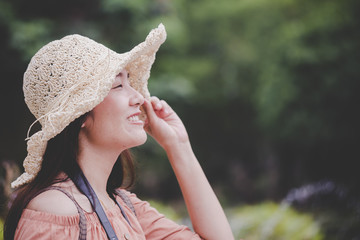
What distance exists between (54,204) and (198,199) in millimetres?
746

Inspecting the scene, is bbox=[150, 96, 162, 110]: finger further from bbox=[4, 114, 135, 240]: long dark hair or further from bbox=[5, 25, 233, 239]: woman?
bbox=[4, 114, 135, 240]: long dark hair

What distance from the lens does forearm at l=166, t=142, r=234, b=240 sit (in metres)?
1.89

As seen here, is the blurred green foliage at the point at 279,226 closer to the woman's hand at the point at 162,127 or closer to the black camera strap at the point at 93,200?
the woman's hand at the point at 162,127

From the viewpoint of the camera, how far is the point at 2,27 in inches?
277

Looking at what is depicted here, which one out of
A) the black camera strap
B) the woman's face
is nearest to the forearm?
the woman's face

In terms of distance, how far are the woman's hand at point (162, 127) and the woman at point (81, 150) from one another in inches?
11.1

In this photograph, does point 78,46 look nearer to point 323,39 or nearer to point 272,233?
point 272,233

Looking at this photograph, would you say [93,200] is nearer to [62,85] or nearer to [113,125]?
[113,125]

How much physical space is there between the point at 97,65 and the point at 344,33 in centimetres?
951

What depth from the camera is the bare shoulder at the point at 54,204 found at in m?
1.40

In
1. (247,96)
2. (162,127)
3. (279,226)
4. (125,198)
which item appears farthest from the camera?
(247,96)

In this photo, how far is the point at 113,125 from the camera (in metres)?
1.66

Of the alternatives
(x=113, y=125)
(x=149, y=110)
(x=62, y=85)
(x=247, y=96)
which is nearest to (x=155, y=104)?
(x=149, y=110)

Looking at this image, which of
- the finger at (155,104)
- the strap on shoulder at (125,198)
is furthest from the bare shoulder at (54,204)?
the finger at (155,104)
